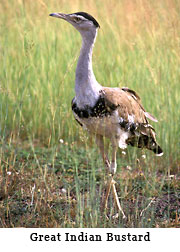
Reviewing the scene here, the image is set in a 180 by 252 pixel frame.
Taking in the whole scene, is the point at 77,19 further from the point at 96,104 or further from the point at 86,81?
the point at 96,104

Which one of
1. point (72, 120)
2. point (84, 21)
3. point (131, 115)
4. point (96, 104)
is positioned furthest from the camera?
point (72, 120)

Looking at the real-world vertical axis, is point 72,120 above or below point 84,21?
below

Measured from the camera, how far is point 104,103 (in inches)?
142

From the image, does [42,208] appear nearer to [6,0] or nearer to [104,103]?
[104,103]

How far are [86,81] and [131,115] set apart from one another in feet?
1.87

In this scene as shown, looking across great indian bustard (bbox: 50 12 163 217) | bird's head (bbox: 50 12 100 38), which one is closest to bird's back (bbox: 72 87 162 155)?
great indian bustard (bbox: 50 12 163 217)

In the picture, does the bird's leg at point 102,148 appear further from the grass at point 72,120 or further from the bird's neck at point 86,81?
the bird's neck at point 86,81

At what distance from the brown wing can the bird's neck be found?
0.12m

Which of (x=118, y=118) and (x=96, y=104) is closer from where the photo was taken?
(x=96, y=104)

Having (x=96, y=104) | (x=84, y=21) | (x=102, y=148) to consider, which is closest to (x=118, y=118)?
(x=96, y=104)

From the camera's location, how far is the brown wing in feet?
12.2

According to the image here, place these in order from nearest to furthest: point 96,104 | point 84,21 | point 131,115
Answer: point 96,104 < point 84,21 < point 131,115

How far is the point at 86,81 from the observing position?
11.8 feet
